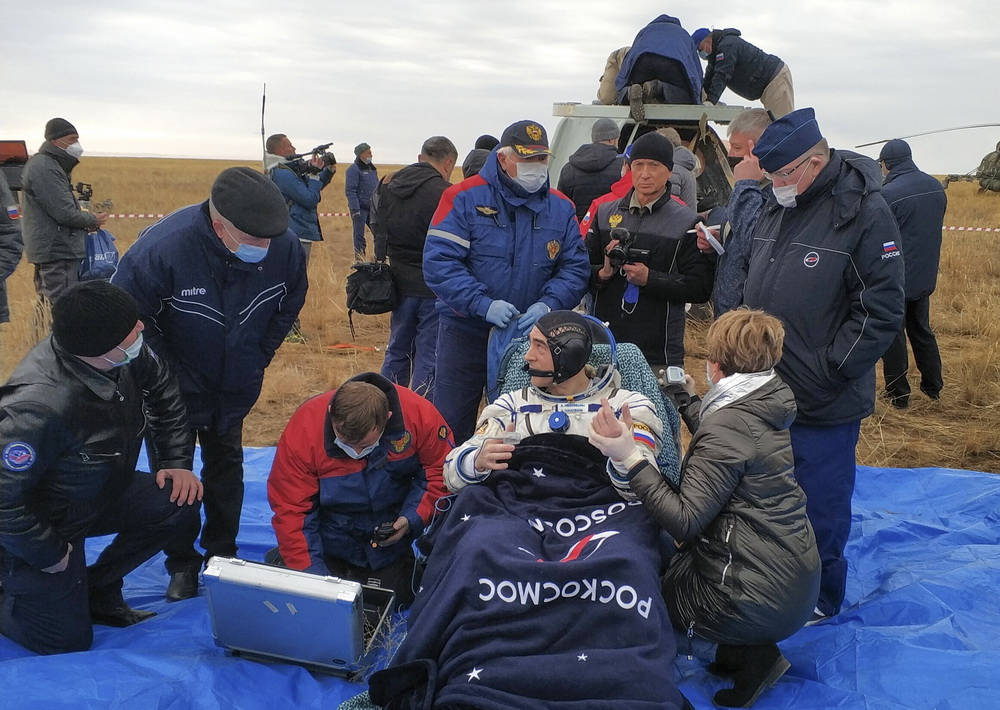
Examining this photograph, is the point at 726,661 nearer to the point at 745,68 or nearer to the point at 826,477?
the point at 826,477

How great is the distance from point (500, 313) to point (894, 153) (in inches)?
169

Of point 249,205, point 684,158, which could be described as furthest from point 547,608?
point 684,158

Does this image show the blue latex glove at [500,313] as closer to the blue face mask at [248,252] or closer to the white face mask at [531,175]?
the white face mask at [531,175]

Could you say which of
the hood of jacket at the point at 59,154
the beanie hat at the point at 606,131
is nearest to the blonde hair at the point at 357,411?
the beanie hat at the point at 606,131

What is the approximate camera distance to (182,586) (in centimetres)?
355

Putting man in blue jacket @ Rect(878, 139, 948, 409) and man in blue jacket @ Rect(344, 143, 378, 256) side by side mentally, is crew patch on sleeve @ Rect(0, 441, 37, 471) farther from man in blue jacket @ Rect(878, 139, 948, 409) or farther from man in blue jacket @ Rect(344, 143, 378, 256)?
man in blue jacket @ Rect(344, 143, 378, 256)

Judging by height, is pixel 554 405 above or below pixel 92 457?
above

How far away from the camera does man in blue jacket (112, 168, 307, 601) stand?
324cm

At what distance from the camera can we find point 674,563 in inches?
120

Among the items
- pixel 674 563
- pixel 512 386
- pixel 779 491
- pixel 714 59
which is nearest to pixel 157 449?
pixel 512 386

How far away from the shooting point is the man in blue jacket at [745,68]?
7.91m

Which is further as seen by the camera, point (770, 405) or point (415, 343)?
point (415, 343)

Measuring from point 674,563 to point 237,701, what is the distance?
1.60 metres

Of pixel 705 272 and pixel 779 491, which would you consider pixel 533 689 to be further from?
pixel 705 272
